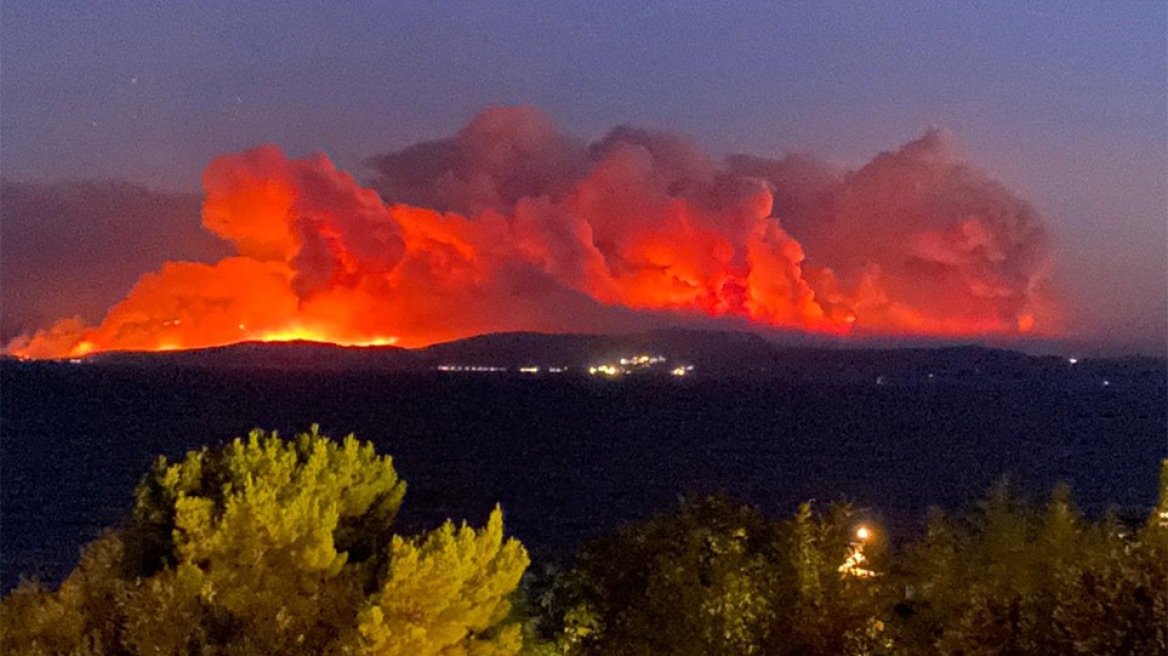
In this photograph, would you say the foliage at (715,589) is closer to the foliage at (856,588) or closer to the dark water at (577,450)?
the foliage at (856,588)

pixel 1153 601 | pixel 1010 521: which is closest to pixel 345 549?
pixel 1010 521

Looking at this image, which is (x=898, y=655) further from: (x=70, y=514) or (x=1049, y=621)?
(x=70, y=514)

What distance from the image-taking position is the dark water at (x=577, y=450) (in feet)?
208

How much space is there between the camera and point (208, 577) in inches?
450

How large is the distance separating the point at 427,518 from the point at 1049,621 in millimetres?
55684

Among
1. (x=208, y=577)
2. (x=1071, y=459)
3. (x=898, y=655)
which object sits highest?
(x=208, y=577)

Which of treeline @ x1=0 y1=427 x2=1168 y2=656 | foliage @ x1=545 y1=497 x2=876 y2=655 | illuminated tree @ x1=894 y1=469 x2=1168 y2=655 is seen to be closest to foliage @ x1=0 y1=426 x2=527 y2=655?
treeline @ x1=0 y1=427 x2=1168 y2=656

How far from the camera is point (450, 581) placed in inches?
445

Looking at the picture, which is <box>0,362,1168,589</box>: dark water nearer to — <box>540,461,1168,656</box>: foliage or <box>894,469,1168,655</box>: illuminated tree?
<box>540,461,1168,656</box>: foliage

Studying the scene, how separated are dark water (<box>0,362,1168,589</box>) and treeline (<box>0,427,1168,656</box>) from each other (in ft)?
81.5

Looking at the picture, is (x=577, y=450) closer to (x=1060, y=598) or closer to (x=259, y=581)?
(x=259, y=581)

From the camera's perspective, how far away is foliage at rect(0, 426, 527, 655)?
11172 millimetres

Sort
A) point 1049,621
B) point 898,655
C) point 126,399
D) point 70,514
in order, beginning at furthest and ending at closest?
point 126,399
point 70,514
point 898,655
point 1049,621

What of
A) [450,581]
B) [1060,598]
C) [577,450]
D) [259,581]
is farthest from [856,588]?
[577,450]
